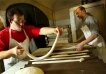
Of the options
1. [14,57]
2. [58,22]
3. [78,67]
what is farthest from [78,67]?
[58,22]

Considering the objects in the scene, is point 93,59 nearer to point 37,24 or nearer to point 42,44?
point 42,44

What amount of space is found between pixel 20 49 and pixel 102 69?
0.48 metres

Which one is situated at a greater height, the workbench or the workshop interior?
the workshop interior

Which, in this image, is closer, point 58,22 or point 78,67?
point 78,67

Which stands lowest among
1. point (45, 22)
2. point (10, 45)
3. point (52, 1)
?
point (10, 45)

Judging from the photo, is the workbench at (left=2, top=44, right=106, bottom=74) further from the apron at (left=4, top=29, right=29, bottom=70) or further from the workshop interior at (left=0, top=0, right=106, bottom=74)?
the apron at (left=4, top=29, right=29, bottom=70)

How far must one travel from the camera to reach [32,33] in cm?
192

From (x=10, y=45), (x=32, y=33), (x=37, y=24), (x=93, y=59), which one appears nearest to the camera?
(x=93, y=59)

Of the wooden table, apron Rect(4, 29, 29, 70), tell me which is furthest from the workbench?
apron Rect(4, 29, 29, 70)

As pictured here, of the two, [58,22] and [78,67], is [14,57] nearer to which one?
[78,67]

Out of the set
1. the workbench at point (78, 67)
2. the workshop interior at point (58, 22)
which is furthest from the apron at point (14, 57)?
the workbench at point (78, 67)

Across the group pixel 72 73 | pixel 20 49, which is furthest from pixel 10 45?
pixel 72 73

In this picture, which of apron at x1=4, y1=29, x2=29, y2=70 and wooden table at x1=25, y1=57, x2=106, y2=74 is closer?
wooden table at x1=25, y1=57, x2=106, y2=74

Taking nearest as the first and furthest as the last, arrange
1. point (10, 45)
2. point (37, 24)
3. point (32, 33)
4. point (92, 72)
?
point (92, 72) → point (10, 45) → point (32, 33) → point (37, 24)
